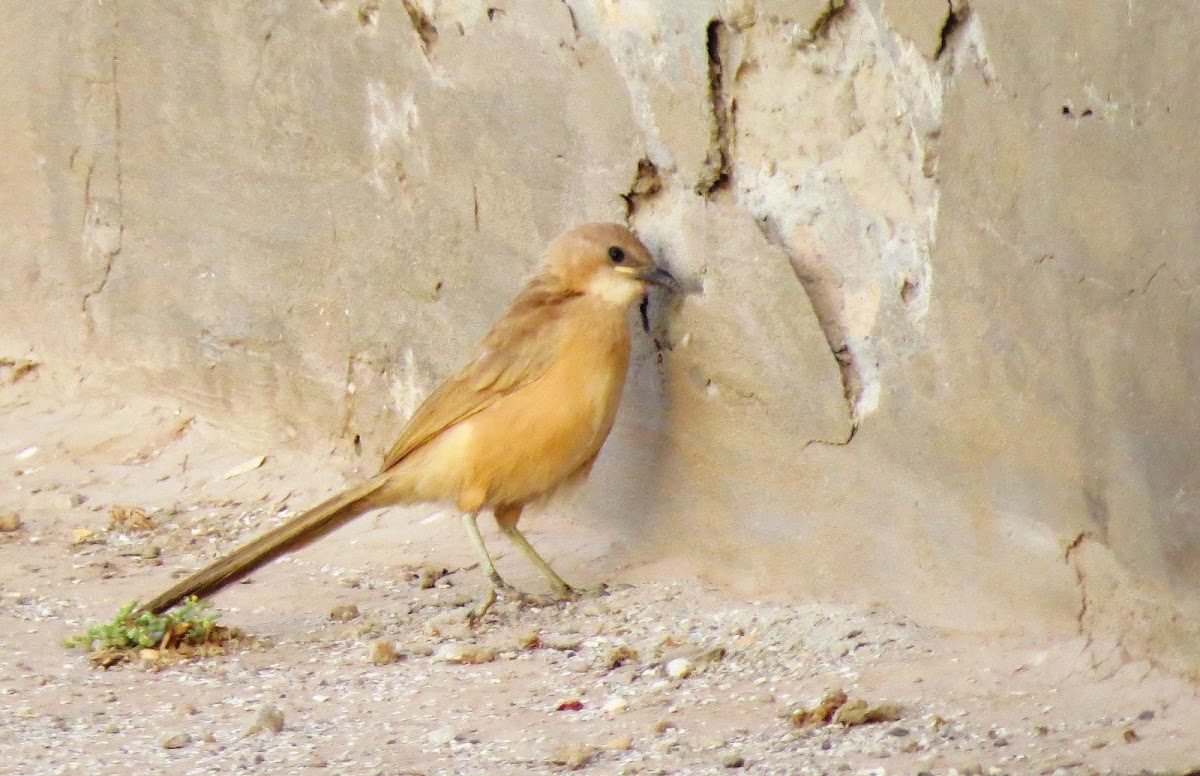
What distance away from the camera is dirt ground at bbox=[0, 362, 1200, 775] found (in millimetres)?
4828

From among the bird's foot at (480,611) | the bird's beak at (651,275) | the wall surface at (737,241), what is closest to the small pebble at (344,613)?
the bird's foot at (480,611)

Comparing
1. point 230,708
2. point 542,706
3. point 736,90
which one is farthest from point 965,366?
point 230,708

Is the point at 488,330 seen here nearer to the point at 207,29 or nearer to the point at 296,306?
the point at 296,306

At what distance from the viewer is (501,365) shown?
21.2ft

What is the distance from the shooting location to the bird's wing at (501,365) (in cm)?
643

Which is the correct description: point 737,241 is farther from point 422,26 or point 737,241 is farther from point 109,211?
point 109,211

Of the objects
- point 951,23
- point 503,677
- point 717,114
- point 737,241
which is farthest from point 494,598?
point 951,23

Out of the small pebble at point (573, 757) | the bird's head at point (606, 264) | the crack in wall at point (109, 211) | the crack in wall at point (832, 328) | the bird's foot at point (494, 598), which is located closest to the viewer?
the small pebble at point (573, 757)

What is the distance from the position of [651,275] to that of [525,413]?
69 centimetres

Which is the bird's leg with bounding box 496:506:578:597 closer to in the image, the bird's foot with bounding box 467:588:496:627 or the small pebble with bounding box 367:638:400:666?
the bird's foot with bounding box 467:588:496:627

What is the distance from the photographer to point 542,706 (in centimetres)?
541

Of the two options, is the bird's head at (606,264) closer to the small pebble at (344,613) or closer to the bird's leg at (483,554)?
the bird's leg at (483,554)

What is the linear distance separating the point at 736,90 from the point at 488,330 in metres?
1.47

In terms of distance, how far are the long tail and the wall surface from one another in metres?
0.89
